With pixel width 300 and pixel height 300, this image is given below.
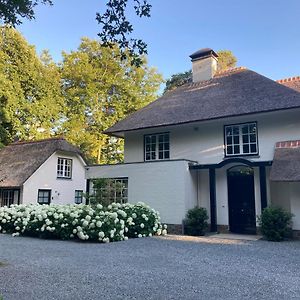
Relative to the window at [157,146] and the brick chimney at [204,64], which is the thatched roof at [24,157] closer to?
the window at [157,146]

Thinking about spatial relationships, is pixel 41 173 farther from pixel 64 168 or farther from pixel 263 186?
pixel 263 186

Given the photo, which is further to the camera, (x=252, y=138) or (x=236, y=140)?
(x=236, y=140)

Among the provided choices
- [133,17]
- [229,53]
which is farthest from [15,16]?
[229,53]

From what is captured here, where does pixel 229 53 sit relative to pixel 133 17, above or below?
above

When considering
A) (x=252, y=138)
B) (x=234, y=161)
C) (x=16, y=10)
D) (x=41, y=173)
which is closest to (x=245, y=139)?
(x=252, y=138)

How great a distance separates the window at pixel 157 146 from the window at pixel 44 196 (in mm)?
9332

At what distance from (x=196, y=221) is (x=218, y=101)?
19.1 ft

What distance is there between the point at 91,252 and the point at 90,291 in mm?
4300

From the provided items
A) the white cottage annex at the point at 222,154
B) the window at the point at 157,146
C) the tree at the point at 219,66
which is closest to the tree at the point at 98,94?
the tree at the point at 219,66

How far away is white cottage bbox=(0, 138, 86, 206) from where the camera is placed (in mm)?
22109

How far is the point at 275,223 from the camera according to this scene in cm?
1233

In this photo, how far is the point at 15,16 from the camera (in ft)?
21.2

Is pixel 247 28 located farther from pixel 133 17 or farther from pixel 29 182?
pixel 29 182

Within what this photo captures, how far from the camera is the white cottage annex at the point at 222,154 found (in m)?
13.7
